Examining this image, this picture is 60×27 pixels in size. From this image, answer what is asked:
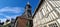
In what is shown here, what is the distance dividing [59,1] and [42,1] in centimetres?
329

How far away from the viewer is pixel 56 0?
1388cm

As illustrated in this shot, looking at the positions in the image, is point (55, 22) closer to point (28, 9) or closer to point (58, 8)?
point (58, 8)

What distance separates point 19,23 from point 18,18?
150 centimetres

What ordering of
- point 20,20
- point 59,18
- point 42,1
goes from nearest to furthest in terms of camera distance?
1. point 59,18
2. point 42,1
3. point 20,20

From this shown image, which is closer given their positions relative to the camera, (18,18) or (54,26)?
(54,26)

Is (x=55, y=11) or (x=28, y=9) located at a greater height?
(x=28, y=9)

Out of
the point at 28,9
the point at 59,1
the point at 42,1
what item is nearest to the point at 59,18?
the point at 59,1

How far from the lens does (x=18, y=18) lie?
3359 cm

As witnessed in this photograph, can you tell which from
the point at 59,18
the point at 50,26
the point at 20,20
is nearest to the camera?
the point at 59,18

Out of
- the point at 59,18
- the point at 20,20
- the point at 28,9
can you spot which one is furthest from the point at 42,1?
the point at 28,9

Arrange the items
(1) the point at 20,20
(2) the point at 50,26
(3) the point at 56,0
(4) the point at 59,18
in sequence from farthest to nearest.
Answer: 1. (1) the point at 20,20
2. (3) the point at 56,0
3. (2) the point at 50,26
4. (4) the point at 59,18

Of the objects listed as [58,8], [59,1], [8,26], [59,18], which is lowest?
[8,26]

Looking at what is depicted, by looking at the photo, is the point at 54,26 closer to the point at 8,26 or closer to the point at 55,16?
the point at 55,16

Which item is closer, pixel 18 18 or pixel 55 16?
pixel 55 16
